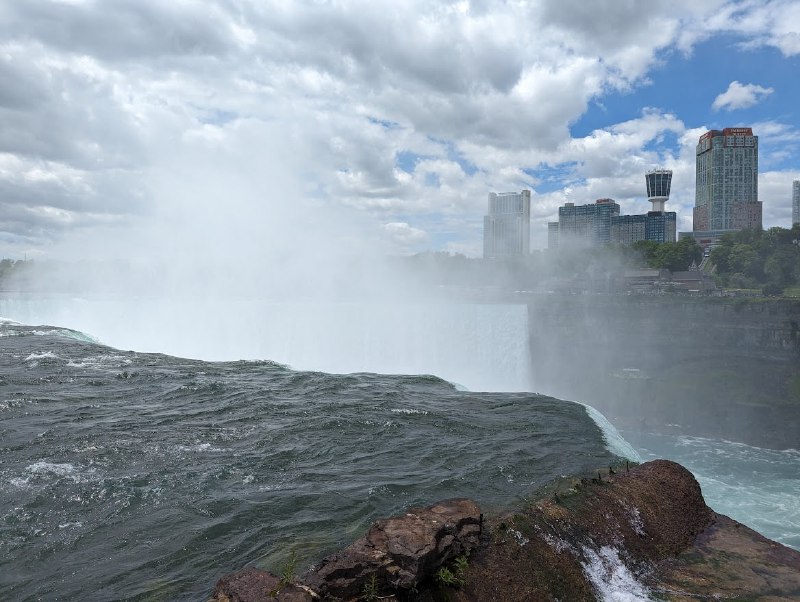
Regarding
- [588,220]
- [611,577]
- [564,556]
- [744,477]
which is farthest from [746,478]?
[588,220]

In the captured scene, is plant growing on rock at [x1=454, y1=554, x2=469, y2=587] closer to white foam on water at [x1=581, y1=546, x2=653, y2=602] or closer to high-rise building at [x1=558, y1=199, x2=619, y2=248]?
white foam on water at [x1=581, y1=546, x2=653, y2=602]

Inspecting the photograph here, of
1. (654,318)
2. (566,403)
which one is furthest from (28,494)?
(654,318)

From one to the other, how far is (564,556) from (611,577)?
0.59 meters

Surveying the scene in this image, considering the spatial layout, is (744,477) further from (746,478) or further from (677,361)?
(677,361)

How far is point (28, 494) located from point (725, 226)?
475 feet

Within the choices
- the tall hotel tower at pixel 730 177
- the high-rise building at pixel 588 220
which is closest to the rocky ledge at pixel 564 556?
the high-rise building at pixel 588 220

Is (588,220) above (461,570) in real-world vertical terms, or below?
above

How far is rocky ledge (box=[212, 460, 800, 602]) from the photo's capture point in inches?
164

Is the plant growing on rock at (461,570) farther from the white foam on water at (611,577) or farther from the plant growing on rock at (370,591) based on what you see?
the white foam on water at (611,577)

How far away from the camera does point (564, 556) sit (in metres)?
5.22

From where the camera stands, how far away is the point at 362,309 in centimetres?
3738

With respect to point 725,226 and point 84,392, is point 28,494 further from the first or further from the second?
point 725,226

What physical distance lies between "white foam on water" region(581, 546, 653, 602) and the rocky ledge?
0.04 feet

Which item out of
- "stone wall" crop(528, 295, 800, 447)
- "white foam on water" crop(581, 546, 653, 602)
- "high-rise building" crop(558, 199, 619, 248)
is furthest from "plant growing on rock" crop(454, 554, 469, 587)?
"high-rise building" crop(558, 199, 619, 248)
